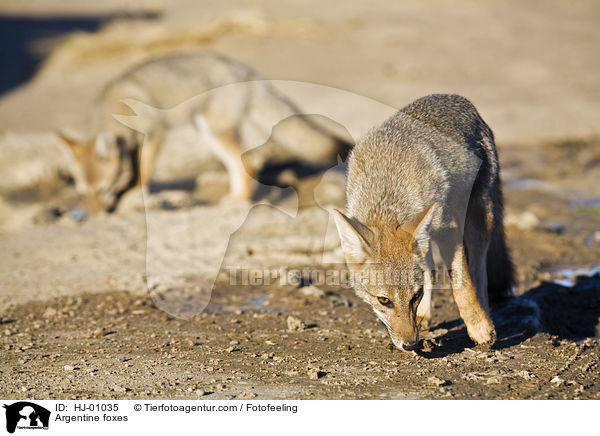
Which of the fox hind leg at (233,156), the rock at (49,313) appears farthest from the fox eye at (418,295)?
the fox hind leg at (233,156)

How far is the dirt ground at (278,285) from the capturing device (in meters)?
4.52

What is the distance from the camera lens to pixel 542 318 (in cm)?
557

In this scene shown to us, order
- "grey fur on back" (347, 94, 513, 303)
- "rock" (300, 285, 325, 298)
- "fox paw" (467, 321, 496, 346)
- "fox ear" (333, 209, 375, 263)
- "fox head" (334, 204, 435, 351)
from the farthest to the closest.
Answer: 1. "rock" (300, 285, 325, 298)
2. "fox paw" (467, 321, 496, 346)
3. "grey fur on back" (347, 94, 513, 303)
4. "fox head" (334, 204, 435, 351)
5. "fox ear" (333, 209, 375, 263)

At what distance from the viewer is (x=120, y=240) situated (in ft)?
26.1

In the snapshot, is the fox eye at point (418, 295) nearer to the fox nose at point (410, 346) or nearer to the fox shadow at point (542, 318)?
the fox nose at point (410, 346)

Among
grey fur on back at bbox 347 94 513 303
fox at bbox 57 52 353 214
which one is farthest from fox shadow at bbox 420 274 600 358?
fox at bbox 57 52 353 214

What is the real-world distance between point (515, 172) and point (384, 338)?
5971mm

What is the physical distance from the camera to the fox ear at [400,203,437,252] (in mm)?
4301

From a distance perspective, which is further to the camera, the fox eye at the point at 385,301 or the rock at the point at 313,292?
the rock at the point at 313,292

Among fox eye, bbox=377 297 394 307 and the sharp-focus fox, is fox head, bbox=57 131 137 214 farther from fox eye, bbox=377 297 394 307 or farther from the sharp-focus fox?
fox eye, bbox=377 297 394 307

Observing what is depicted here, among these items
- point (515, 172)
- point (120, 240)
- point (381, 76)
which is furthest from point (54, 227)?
point (381, 76)
